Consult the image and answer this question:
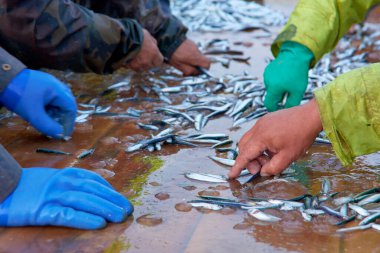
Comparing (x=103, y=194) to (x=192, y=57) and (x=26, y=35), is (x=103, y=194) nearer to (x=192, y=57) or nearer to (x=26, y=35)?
(x=26, y=35)

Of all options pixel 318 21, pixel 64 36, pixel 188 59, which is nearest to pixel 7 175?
pixel 64 36

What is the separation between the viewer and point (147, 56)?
396 cm

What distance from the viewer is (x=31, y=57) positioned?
3.67 metres

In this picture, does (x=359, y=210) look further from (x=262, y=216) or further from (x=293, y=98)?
(x=293, y=98)

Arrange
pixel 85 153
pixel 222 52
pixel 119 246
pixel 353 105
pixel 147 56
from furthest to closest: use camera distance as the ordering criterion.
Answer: pixel 222 52, pixel 147 56, pixel 85 153, pixel 353 105, pixel 119 246

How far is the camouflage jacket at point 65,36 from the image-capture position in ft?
11.4

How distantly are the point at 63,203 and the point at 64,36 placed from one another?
1483 millimetres

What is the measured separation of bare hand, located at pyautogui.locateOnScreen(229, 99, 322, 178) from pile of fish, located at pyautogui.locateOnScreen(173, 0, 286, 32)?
3708 millimetres

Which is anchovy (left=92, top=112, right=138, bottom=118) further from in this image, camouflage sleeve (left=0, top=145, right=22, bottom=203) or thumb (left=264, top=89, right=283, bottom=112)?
camouflage sleeve (left=0, top=145, right=22, bottom=203)

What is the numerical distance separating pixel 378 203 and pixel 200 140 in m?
1.00

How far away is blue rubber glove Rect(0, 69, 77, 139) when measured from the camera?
308cm

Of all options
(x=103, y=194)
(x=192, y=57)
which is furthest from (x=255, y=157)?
(x=192, y=57)

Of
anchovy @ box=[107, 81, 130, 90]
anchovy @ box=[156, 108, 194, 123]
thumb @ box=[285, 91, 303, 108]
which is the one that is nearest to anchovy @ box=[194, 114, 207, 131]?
anchovy @ box=[156, 108, 194, 123]

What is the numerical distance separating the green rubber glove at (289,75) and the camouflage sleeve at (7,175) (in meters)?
1.33
